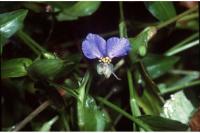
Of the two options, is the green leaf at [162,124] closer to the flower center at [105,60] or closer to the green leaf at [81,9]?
the flower center at [105,60]

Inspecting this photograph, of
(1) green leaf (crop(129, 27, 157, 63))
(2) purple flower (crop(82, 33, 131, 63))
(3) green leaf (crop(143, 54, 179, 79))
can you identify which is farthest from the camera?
(3) green leaf (crop(143, 54, 179, 79))

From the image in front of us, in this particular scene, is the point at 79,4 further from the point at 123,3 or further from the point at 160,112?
the point at 160,112

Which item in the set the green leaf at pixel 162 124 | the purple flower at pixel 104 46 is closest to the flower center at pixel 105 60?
the purple flower at pixel 104 46

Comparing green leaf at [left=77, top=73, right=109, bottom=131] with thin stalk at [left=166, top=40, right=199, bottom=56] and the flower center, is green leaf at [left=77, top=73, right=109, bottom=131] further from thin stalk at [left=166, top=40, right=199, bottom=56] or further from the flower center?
thin stalk at [left=166, top=40, right=199, bottom=56]

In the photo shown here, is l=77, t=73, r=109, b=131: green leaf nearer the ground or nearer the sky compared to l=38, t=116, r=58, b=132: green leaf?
nearer the sky

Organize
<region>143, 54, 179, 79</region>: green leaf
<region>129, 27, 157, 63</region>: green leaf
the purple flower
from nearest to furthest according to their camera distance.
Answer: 1. the purple flower
2. <region>129, 27, 157, 63</region>: green leaf
3. <region>143, 54, 179, 79</region>: green leaf

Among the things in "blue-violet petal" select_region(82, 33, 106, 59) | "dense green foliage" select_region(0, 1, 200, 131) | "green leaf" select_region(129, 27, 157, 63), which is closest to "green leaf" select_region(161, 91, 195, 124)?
"dense green foliage" select_region(0, 1, 200, 131)

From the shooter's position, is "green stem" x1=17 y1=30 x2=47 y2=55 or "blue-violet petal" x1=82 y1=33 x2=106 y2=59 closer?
"blue-violet petal" x1=82 y1=33 x2=106 y2=59

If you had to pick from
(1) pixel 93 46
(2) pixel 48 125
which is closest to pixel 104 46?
(1) pixel 93 46
